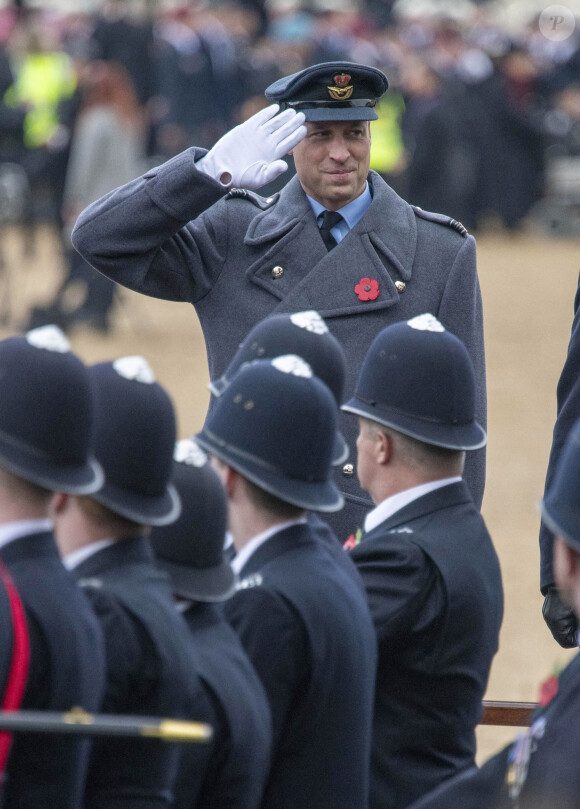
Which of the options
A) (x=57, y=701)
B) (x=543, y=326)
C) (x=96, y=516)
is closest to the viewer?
(x=57, y=701)

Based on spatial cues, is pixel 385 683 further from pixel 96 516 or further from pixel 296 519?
pixel 96 516

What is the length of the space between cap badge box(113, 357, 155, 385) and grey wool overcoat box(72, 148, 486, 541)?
1200mm

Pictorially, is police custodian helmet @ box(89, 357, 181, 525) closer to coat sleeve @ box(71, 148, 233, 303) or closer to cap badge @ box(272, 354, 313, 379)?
cap badge @ box(272, 354, 313, 379)

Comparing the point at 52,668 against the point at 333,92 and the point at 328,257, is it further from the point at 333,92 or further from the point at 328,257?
the point at 333,92

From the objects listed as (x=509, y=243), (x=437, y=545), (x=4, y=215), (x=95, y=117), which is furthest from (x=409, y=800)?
(x=509, y=243)

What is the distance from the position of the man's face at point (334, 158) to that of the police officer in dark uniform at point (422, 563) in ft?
2.48

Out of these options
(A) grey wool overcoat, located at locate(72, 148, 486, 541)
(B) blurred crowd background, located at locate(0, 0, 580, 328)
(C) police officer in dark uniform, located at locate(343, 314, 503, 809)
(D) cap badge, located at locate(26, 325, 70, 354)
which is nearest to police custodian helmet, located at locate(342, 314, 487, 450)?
(C) police officer in dark uniform, located at locate(343, 314, 503, 809)

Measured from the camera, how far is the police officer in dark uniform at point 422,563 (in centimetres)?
289

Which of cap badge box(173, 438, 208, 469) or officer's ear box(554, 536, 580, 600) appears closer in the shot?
officer's ear box(554, 536, 580, 600)

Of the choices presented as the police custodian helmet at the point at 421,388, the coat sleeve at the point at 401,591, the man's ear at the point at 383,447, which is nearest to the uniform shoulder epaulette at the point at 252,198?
the police custodian helmet at the point at 421,388

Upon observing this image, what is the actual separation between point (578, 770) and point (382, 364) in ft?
3.99

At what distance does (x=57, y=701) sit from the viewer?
218cm

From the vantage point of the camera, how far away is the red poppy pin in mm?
3791

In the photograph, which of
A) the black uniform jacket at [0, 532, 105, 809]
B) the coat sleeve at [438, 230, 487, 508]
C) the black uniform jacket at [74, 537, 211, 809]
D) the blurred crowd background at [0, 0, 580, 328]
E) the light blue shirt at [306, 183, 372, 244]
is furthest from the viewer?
the blurred crowd background at [0, 0, 580, 328]
